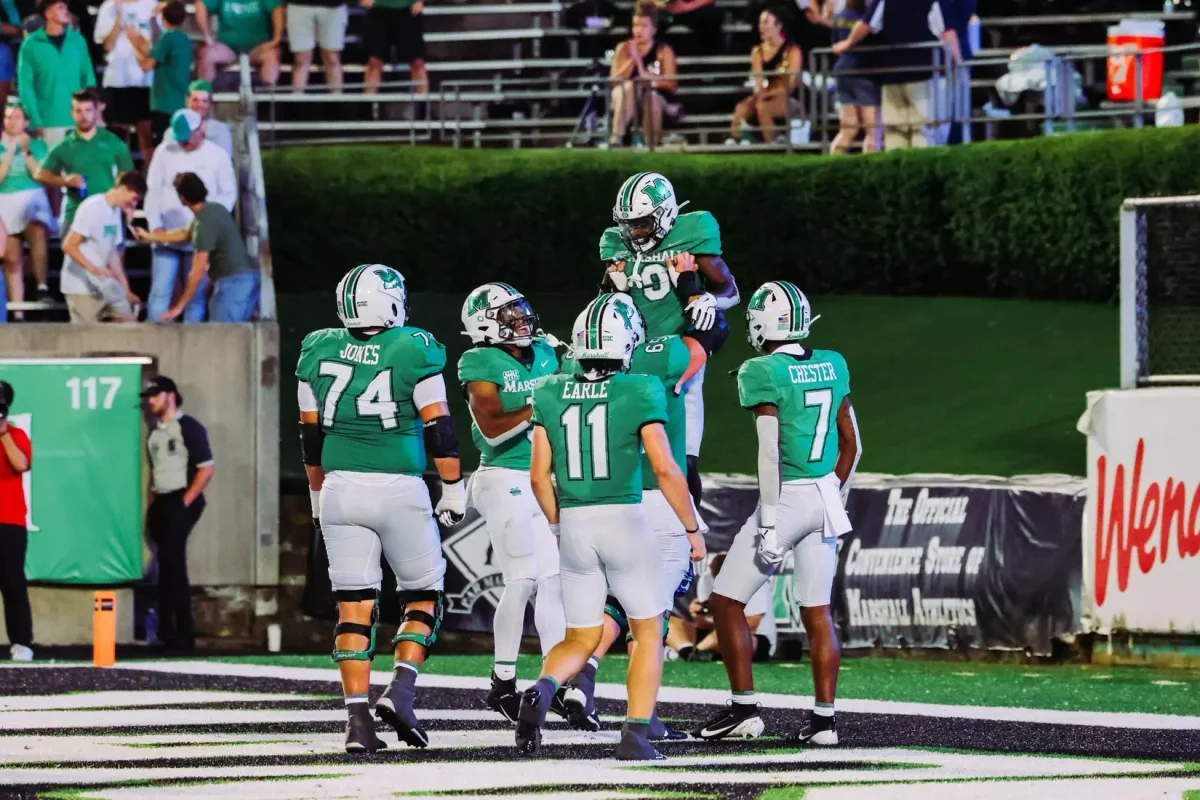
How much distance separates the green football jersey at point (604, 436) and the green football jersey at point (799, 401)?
0.84 m

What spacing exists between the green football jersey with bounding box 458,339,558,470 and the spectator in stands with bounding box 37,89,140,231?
348 inches

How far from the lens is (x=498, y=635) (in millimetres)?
11852

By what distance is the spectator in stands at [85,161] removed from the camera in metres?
19.9

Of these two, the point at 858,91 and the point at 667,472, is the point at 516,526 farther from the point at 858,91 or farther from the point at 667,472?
the point at 858,91

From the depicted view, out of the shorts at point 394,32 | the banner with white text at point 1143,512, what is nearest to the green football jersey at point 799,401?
the banner with white text at point 1143,512

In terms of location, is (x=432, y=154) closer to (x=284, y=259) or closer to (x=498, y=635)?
(x=284, y=259)

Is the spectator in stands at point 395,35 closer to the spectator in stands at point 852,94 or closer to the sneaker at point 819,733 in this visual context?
the spectator in stands at point 852,94

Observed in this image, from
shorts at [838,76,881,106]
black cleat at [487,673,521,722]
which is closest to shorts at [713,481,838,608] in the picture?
black cleat at [487,673,521,722]

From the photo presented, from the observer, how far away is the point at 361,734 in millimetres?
10469

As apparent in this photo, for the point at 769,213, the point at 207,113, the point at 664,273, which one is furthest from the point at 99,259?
the point at 664,273

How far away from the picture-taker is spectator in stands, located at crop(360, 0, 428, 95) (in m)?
24.6

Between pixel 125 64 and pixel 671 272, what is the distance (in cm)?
1108

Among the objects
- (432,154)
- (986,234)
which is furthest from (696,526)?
(432,154)

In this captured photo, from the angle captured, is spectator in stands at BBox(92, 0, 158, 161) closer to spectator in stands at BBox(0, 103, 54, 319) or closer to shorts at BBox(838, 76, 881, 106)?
spectator in stands at BBox(0, 103, 54, 319)
